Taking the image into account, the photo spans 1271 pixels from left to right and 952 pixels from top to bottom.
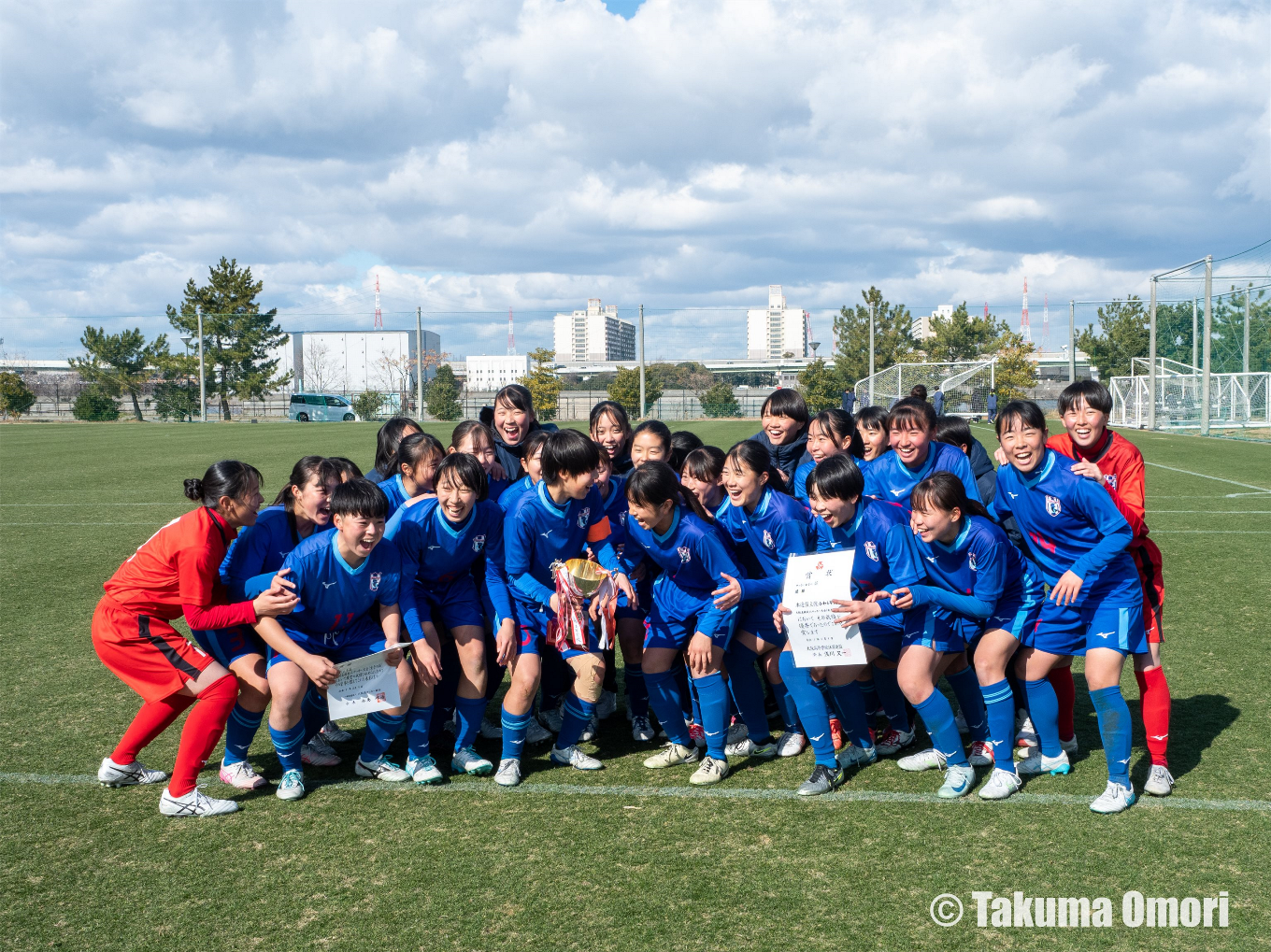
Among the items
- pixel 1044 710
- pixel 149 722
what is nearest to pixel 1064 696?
pixel 1044 710

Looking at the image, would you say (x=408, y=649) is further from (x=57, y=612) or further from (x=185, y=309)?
(x=185, y=309)

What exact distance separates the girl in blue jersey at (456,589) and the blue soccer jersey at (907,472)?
1.77 metres

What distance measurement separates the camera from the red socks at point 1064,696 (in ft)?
13.0

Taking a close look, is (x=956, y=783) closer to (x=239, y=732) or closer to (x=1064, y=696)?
(x=1064, y=696)

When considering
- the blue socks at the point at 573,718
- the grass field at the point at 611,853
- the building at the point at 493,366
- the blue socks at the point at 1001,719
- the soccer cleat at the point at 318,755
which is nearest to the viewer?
the grass field at the point at 611,853

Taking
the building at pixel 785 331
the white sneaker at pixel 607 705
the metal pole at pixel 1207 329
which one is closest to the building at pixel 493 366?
the building at pixel 785 331

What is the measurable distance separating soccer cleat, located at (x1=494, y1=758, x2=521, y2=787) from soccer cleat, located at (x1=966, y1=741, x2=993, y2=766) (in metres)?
1.91

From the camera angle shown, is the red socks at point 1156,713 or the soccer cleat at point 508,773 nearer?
the red socks at point 1156,713

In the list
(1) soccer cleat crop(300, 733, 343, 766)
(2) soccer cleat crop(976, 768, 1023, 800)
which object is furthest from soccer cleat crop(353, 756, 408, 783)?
(2) soccer cleat crop(976, 768, 1023, 800)

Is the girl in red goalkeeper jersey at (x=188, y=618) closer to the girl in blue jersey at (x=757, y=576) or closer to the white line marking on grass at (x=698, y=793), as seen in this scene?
the white line marking on grass at (x=698, y=793)

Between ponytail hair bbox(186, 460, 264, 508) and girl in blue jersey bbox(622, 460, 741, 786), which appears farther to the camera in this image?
girl in blue jersey bbox(622, 460, 741, 786)

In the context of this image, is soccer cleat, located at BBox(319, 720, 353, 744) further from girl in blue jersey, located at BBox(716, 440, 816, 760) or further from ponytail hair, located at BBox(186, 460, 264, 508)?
girl in blue jersey, located at BBox(716, 440, 816, 760)

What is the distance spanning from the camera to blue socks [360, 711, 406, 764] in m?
3.82

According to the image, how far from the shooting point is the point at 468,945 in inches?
105
